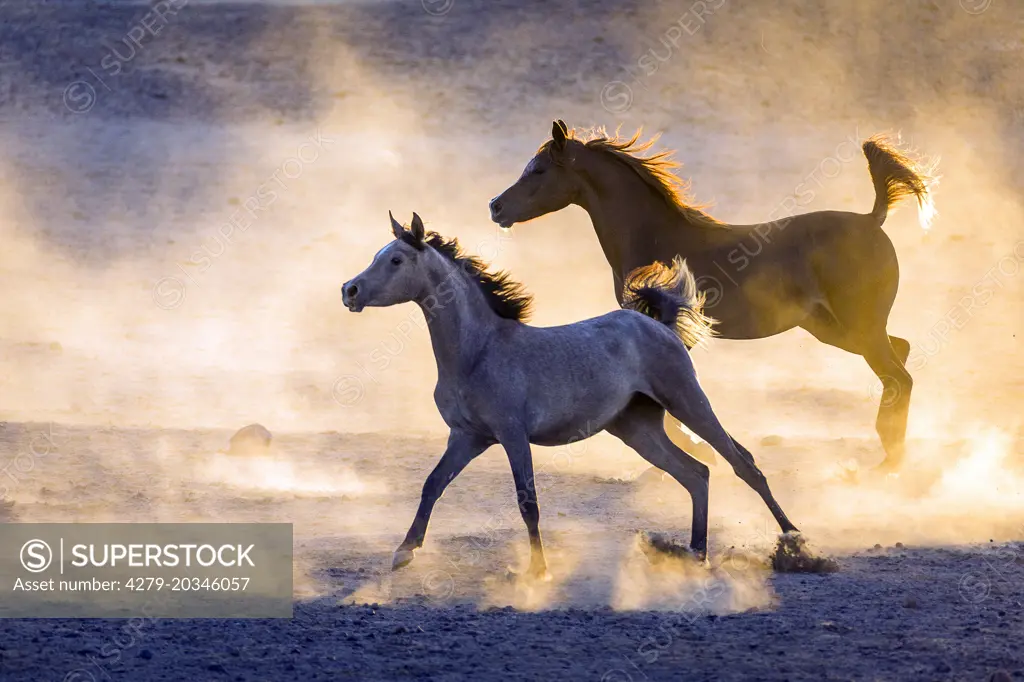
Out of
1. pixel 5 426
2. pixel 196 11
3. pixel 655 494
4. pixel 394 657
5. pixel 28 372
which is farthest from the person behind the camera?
pixel 196 11

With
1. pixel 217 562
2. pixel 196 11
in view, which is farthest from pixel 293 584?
pixel 196 11

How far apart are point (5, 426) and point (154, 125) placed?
44.7 feet

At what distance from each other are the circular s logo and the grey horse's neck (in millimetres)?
2371

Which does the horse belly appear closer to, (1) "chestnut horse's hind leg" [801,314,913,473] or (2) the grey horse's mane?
(2) the grey horse's mane

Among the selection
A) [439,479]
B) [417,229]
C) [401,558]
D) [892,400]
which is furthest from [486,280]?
[892,400]

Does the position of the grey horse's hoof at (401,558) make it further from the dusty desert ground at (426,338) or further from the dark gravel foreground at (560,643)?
the dark gravel foreground at (560,643)

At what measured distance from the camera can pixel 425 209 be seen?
23.8m

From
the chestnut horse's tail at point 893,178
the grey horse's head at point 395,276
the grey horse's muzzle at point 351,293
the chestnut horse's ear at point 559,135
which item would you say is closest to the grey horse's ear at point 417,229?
the grey horse's head at point 395,276

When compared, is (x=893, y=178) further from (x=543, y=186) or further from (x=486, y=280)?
(x=486, y=280)

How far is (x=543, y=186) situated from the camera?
11.2 m

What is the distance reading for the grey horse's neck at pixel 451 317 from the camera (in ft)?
26.2

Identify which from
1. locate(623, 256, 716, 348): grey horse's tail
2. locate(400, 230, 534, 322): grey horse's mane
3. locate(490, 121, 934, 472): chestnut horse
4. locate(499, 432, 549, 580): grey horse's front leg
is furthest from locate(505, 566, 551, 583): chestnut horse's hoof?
locate(490, 121, 934, 472): chestnut horse

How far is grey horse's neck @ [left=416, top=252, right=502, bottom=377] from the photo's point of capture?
797 cm

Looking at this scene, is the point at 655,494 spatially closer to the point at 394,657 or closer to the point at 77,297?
the point at 394,657
